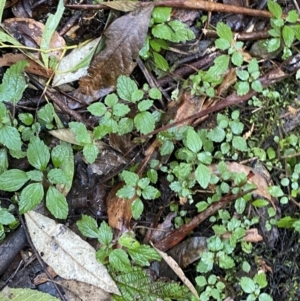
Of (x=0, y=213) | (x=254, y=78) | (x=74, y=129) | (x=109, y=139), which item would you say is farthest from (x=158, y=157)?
(x=0, y=213)

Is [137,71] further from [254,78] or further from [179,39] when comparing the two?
[254,78]

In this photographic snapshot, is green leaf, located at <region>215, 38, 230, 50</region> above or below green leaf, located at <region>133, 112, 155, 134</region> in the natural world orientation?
above

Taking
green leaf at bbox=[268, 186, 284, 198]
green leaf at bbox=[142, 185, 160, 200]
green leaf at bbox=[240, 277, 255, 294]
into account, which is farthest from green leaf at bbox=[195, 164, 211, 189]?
green leaf at bbox=[240, 277, 255, 294]

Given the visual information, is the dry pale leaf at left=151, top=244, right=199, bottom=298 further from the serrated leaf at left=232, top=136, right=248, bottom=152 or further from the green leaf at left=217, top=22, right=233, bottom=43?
the green leaf at left=217, top=22, right=233, bottom=43

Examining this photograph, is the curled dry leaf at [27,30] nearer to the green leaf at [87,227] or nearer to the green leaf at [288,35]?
the green leaf at [87,227]

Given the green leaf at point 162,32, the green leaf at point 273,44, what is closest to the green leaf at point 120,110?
the green leaf at point 162,32
